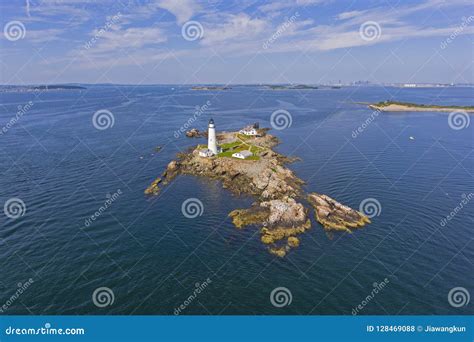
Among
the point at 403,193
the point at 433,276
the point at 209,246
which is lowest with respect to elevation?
the point at 209,246

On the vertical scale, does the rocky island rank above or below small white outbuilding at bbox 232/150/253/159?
below

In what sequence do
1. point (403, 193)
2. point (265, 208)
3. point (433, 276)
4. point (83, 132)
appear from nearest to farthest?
point (433, 276), point (265, 208), point (403, 193), point (83, 132)

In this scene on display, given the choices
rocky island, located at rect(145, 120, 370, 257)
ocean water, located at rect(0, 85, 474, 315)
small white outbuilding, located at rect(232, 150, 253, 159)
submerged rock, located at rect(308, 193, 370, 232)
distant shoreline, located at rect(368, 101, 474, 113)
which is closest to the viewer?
ocean water, located at rect(0, 85, 474, 315)

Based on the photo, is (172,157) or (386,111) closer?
(172,157)

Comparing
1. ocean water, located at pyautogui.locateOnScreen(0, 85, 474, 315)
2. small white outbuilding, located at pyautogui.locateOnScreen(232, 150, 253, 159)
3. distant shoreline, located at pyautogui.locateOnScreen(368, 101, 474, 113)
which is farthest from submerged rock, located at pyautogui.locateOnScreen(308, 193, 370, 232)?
distant shoreline, located at pyautogui.locateOnScreen(368, 101, 474, 113)

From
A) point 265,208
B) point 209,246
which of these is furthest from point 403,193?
point 209,246

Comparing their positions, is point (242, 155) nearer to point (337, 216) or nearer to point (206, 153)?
point (206, 153)

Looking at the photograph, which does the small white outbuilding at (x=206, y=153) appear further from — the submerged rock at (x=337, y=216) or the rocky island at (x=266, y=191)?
the submerged rock at (x=337, y=216)

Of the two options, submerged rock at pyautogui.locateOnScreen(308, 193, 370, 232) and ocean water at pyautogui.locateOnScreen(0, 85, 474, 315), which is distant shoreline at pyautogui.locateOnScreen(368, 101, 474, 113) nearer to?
ocean water at pyautogui.locateOnScreen(0, 85, 474, 315)

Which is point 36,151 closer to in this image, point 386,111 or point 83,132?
point 83,132
